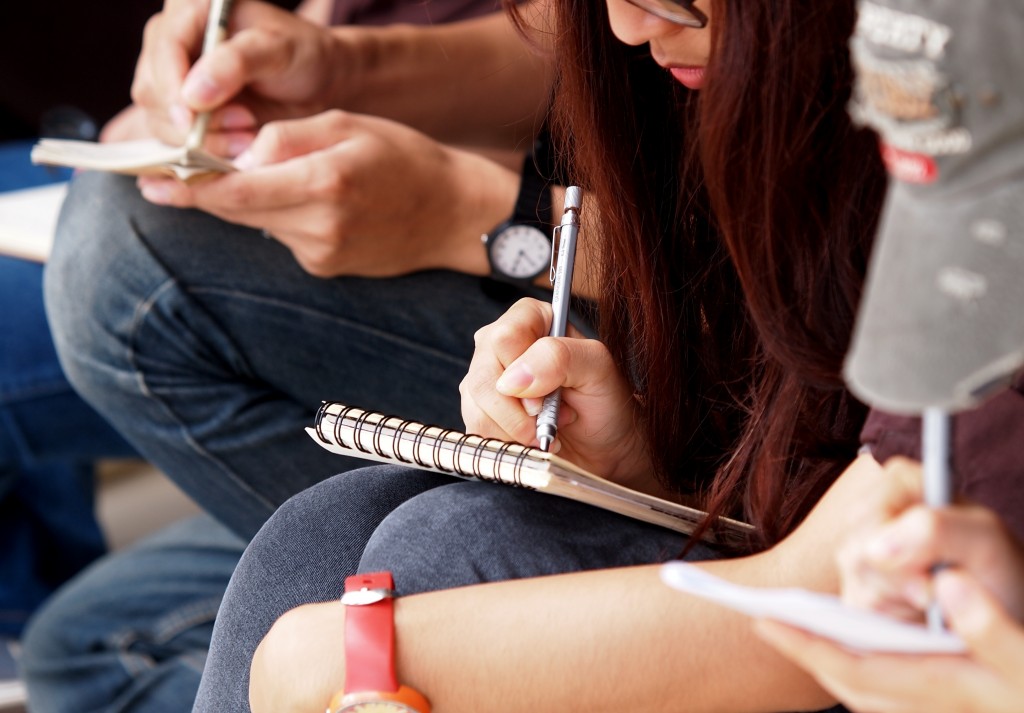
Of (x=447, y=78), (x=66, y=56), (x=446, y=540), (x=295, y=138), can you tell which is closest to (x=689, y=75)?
(x=446, y=540)

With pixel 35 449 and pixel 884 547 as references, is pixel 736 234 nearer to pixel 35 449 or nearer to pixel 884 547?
pixel 884 547

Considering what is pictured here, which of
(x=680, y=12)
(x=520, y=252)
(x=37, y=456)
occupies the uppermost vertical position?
(x=680, y=12)

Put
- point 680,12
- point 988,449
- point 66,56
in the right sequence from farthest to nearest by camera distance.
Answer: point 66,56
point 680,12
point 988,449

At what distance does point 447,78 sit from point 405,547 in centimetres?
66

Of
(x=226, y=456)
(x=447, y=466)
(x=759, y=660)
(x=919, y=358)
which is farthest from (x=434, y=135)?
(x=919, y=358)

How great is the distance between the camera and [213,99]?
104cm

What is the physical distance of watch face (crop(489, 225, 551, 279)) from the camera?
3.26 feet

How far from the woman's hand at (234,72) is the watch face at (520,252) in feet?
0.88

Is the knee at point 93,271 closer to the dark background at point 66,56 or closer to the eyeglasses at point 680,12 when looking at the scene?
the eyeglasses at point 680,12

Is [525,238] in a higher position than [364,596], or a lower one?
higher

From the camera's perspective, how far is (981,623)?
1.31 feet

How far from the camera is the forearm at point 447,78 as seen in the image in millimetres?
1152

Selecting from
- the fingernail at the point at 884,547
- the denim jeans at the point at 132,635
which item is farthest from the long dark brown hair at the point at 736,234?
the denim jeans at the point at 132,635

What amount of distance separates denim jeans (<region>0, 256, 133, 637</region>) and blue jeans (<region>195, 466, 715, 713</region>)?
74cm
